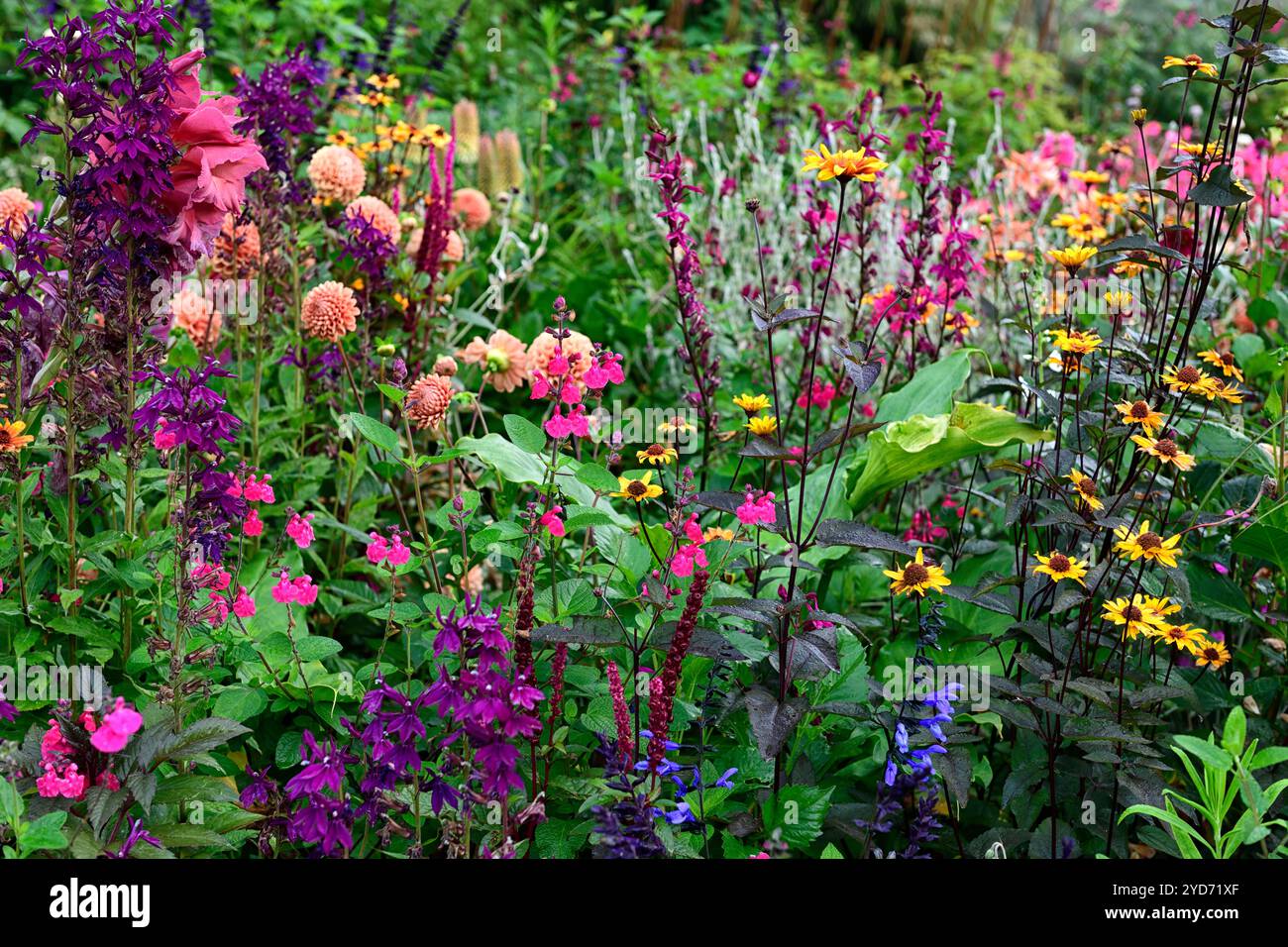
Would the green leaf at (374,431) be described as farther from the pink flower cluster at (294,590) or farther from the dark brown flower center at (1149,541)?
the dark brown flower center at (1149,541)

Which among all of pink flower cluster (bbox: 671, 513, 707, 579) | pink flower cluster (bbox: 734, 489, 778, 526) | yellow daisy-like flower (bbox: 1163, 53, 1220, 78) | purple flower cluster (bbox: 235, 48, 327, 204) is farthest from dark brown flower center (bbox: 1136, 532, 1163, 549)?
purple flower cluster (bbox: 235, 48, 327, 204)

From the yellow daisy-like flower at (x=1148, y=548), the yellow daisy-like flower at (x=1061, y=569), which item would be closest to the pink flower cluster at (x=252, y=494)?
the yellow daisy-like flower at (x=1061, y=569)

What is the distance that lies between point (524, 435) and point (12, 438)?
74 centimetres

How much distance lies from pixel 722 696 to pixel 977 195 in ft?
9.22

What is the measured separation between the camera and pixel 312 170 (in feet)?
9.15

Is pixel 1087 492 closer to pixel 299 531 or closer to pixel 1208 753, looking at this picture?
pixel 1208 753

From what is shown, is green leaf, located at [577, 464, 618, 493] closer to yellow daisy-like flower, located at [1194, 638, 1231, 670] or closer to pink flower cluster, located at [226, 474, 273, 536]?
pink flower cluster, located at [226, 474, 273, 536]

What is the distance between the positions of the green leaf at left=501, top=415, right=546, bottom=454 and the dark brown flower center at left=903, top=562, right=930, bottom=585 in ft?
2.01

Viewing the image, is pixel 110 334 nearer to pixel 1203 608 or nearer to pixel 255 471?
pixel 255 471

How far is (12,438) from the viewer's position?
69.6 inches

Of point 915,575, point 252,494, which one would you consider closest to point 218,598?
point 252,494

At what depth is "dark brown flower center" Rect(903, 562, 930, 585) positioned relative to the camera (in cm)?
186

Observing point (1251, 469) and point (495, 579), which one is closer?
point (1251, 469)
